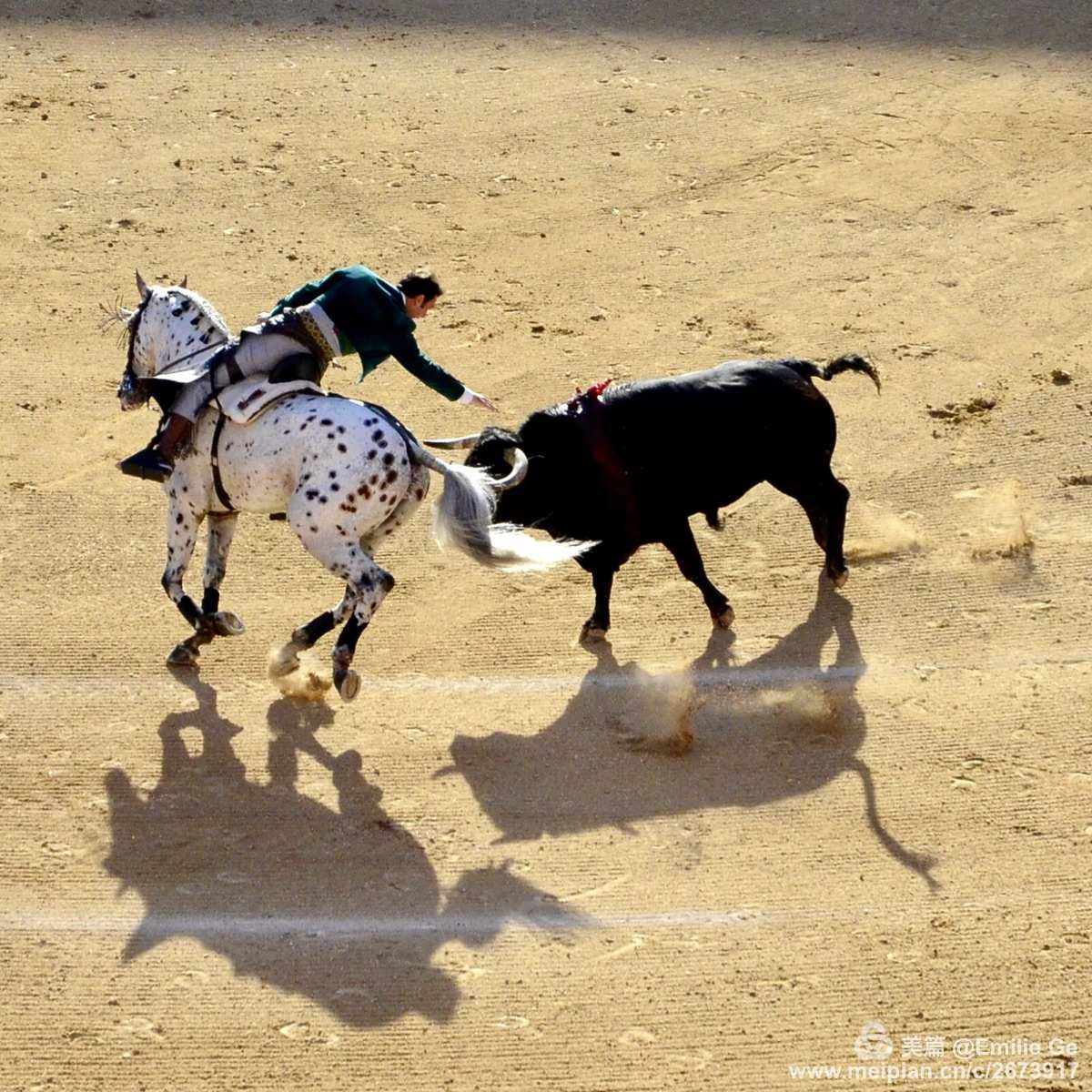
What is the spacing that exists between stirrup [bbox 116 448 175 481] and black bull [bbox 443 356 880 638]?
1518mm

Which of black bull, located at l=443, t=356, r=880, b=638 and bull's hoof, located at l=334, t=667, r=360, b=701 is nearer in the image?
bull's hoof, located at l=334, t=667, r=360, b=701

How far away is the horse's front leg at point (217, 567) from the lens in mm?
8148

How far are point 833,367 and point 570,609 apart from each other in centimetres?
195

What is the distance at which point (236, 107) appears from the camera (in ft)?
45.0

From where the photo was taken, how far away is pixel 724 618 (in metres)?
8.54

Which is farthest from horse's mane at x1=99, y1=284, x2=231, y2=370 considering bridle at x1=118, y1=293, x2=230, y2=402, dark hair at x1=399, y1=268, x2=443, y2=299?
dark hair at x1=399, y1=268, x2=443, y2=299

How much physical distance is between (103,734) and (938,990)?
13.4ft

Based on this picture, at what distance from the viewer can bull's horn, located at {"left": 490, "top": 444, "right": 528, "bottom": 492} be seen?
25.8 ft

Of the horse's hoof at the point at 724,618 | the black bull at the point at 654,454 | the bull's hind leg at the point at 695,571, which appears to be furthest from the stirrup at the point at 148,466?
the horse's hoof at the point at 724,618

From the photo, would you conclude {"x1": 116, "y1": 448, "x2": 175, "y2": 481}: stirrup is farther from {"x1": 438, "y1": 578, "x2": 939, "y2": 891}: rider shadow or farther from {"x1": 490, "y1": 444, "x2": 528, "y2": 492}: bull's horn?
{"x1": 438, "y1": 578, "x2": 939, "y2": 891}: rider shadow

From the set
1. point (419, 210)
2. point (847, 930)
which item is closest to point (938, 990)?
point (847, 930)

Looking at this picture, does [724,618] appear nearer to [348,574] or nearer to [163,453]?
[348,574]

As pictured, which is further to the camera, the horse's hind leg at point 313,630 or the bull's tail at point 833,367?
the bull's tail at point 833,367

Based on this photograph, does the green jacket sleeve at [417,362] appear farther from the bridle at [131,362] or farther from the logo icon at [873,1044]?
the logo icon at [873,1044]
